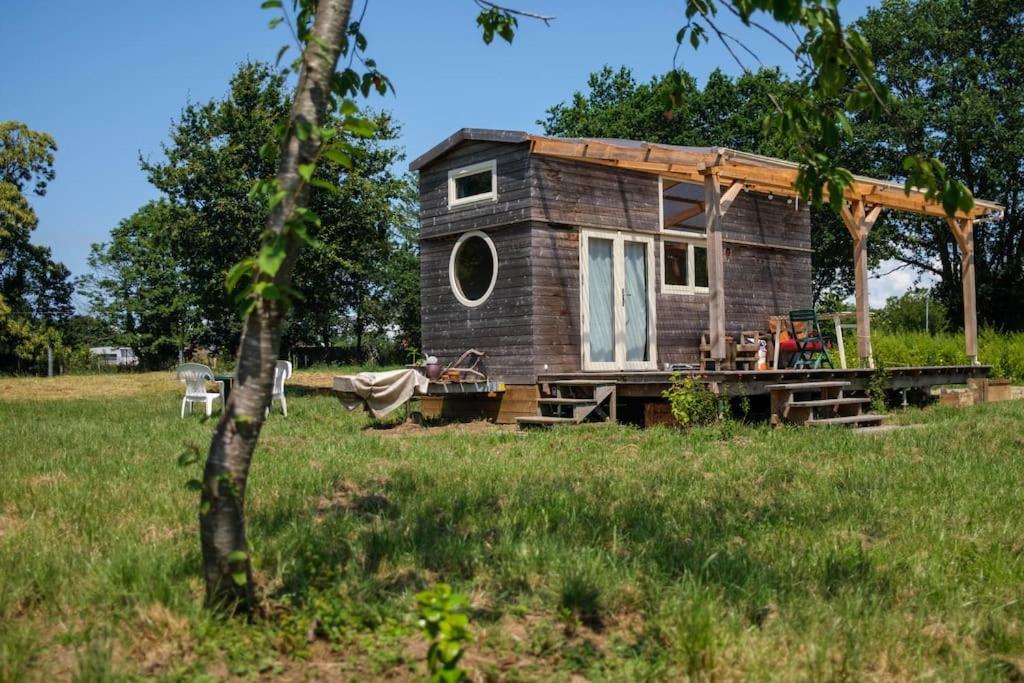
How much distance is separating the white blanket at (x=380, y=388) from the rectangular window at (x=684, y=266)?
4332 mm

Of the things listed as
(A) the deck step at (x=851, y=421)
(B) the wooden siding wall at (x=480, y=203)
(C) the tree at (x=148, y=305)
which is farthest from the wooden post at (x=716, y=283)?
(C) the tree at (x=148, y=305)

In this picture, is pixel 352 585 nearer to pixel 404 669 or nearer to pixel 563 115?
pixel 404 669

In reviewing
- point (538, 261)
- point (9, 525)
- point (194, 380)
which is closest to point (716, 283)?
point (538, 261)

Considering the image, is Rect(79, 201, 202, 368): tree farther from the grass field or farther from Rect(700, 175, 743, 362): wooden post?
the grass field

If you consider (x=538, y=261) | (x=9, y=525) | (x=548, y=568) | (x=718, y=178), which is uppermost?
(x=718, y=178)

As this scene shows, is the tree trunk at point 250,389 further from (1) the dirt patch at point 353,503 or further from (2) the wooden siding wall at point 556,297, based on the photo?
(2) the wooden siding wall at point 556,297

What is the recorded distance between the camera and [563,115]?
37250mm

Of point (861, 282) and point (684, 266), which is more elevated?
point (684, 266)

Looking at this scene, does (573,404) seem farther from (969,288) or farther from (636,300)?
(969,288)

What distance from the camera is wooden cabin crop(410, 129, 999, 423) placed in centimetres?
1184

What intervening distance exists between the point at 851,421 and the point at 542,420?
380 centimetres

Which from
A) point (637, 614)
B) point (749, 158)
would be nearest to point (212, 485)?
point (637, 614)

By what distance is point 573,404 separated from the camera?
1138cm

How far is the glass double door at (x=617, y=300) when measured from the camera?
12.6 metres
